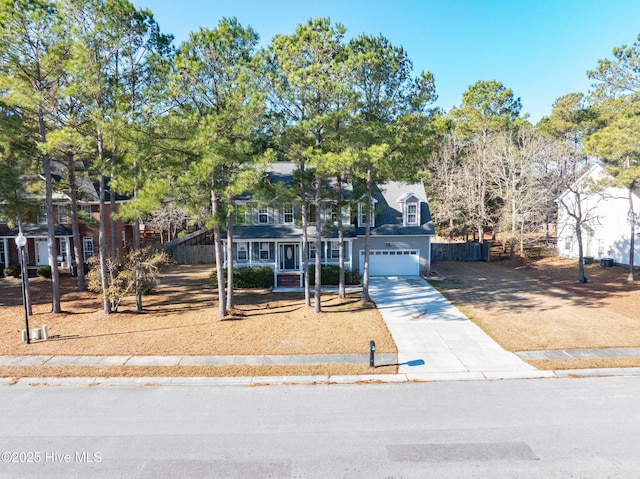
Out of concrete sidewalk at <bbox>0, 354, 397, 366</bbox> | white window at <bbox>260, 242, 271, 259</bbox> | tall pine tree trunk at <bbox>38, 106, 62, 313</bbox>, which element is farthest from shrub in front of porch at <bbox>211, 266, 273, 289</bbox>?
concrete sidewalk at <bbox>0, 354, 397, 366</bbox>

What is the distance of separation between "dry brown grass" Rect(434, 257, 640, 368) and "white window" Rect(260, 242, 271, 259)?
10.5 meters

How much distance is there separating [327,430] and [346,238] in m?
15.2

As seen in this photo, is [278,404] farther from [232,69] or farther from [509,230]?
[509,230]

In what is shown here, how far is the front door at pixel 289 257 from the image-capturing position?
906 inches

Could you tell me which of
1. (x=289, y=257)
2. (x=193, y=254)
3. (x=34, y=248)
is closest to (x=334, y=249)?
(x=289, y=257)

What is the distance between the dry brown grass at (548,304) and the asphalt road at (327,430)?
117 inches

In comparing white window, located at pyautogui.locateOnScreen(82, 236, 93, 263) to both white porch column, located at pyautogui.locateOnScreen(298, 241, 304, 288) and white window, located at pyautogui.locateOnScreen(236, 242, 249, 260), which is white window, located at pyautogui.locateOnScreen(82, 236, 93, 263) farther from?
white porch column, located at pyautogui.locateOnScreen(298, 241, 304, 288)

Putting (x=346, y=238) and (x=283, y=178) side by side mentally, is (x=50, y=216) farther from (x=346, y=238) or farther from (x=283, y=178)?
(x=346, y=238)

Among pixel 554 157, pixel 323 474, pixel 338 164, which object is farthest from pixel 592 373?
pixel 554 157

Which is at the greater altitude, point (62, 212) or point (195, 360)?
point (62, 212)

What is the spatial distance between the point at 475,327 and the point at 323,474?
10214mm

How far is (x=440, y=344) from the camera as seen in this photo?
13.0m

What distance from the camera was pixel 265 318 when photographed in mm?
15961

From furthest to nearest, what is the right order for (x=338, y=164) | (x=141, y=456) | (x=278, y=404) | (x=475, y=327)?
(x=475, y=327)
(x=338, y=164)
(x=278, y=404)
(x=141, y=456)
